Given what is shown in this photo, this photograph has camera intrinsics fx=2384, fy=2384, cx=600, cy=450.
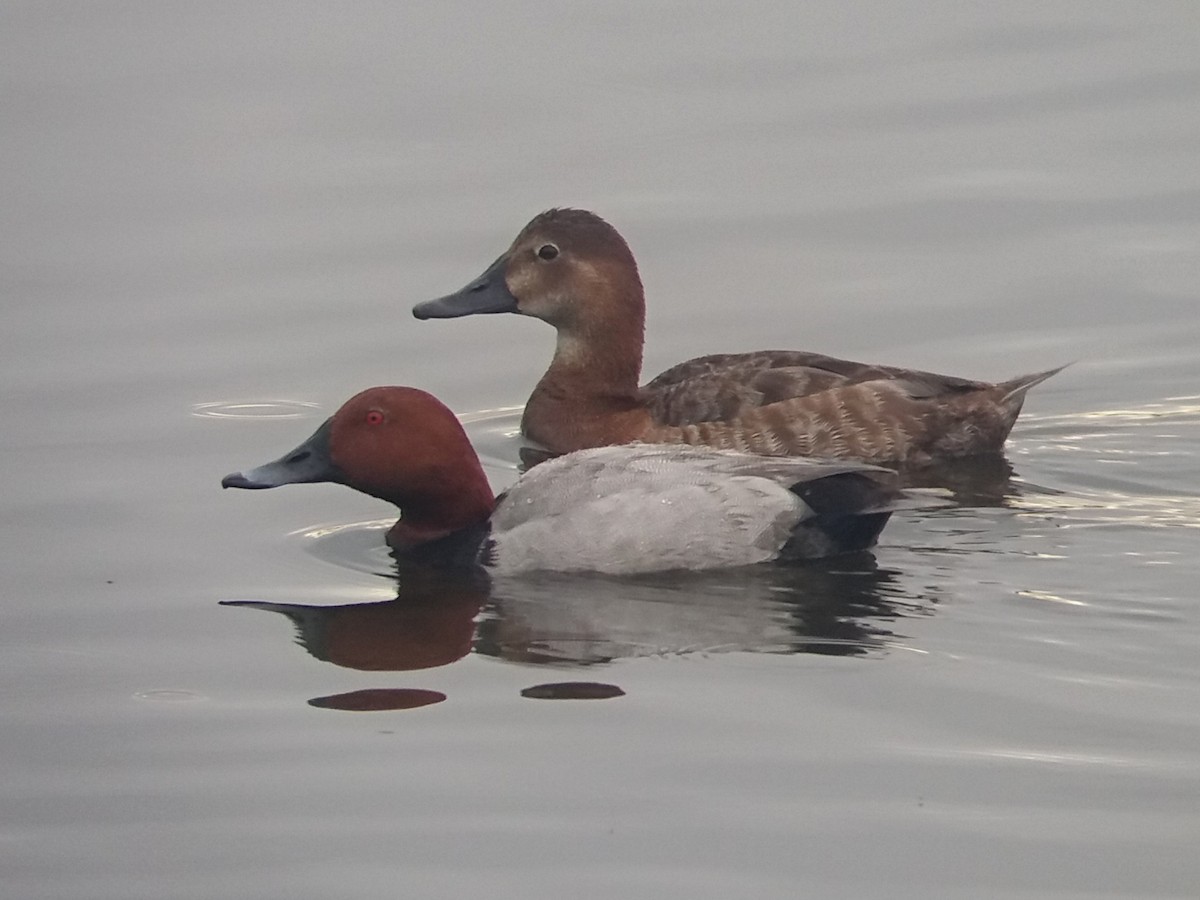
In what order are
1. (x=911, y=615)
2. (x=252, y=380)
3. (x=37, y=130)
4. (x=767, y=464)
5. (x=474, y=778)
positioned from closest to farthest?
1. (x=474, y=778)
2. (x=911, y=615)
3. (x=767, y=464)
4. (x=252, y=380)
5. (x=37, y=130)

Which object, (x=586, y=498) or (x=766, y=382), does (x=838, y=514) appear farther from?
(x=766, y=382)

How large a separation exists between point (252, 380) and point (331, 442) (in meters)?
2.10

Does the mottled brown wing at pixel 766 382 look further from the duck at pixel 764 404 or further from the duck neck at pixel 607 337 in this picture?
the duck neck at pixel 607 337

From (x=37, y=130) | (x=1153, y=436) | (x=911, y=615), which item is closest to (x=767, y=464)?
(x=911, y=615)

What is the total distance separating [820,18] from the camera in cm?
1454

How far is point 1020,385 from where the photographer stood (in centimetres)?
941

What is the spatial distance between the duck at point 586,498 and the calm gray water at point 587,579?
0.16 metres

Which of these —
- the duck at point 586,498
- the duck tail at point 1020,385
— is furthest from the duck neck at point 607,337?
the duck at point 586,498

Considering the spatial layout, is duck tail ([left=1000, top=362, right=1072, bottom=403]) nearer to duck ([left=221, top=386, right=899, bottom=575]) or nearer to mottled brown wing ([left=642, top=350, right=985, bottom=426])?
mottled brown wing ([left=642, top=350, right=985, bottom=426])

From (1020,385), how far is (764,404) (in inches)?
39.8

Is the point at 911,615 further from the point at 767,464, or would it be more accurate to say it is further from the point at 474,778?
the point at 474,778

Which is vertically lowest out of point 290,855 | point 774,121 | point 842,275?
point 290,855

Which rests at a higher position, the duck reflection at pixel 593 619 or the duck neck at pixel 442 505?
the duck neck at pixel 442 505

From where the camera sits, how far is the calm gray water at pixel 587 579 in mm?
5633
